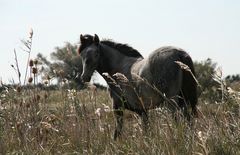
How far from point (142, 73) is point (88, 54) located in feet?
5.96

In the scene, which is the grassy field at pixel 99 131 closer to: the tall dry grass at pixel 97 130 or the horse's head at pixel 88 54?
the tall dry grass at pixel 97 130

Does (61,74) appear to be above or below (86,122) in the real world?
above

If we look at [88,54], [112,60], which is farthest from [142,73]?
[112,60]

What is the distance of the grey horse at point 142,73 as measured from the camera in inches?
311

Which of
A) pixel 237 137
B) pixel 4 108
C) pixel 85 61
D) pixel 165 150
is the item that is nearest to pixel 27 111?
pixel 4 108

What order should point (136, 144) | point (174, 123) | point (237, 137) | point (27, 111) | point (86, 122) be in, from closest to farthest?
point (237, 137) → point (136, 144) → point (174, 123) → point (86, 122) → point (27, 111)

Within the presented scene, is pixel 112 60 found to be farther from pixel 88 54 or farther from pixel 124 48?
pixel 88 54

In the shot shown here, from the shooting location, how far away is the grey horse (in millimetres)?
7895

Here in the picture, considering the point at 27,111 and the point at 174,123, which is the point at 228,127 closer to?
the point at 174,123

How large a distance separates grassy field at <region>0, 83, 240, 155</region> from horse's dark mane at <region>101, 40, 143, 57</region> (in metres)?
3.64

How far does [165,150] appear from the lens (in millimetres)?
4496

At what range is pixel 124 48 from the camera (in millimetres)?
10406

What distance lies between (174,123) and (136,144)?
0.56 meters

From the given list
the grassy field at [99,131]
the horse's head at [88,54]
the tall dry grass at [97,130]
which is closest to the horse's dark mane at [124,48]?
the horse's head at [88,54]
